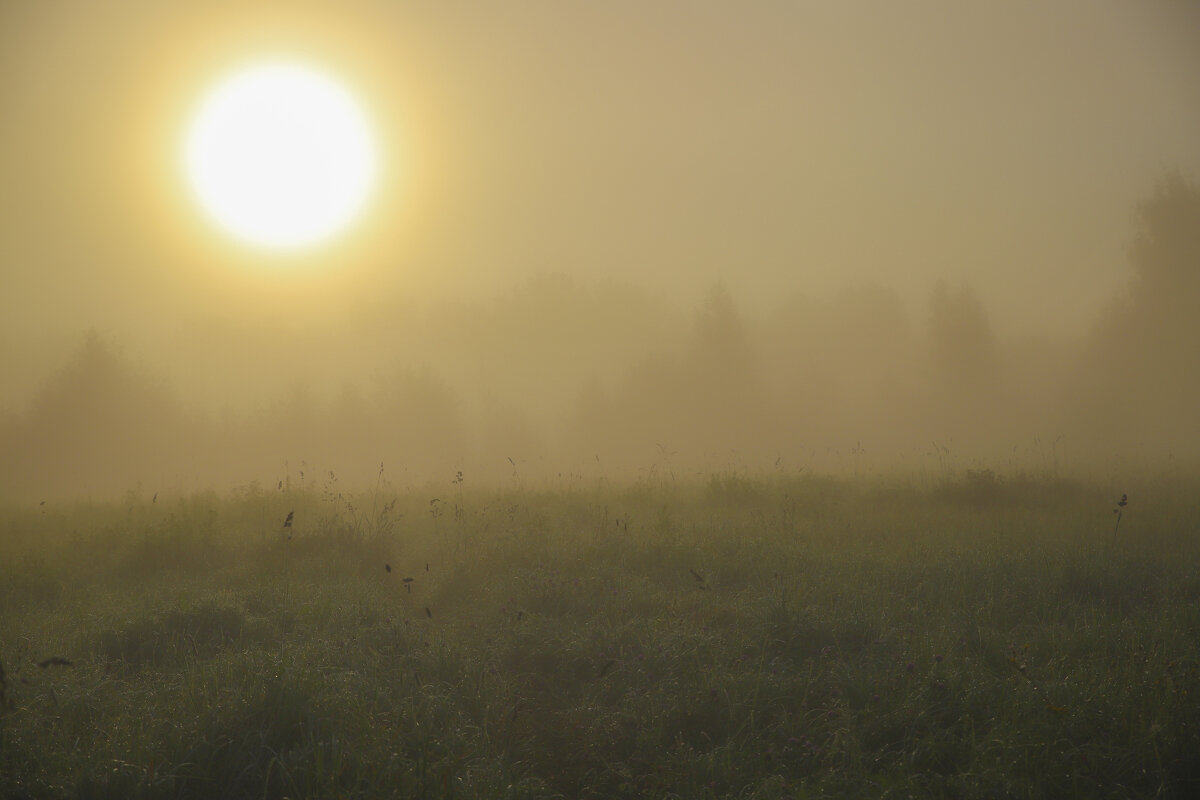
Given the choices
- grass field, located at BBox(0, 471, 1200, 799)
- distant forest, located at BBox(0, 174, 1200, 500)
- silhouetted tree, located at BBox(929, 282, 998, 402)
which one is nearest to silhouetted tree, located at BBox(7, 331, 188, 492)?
distant forest, located at BBox(0, 174, 1200, 500)

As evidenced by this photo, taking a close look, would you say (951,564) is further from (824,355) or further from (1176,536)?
(824,355)

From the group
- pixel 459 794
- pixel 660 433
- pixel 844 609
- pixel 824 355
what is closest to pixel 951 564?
pixel 844 609

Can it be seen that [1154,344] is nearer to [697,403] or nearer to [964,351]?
[964,351]

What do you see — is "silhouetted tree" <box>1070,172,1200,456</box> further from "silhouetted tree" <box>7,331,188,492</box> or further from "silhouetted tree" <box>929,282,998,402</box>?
"silhouetted tree" <box>7,331,188,492</box>

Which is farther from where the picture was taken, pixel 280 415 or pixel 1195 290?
pixel 280 415

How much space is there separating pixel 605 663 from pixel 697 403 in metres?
35.2

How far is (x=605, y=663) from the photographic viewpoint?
15.8 feet

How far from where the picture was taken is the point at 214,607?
597 cm

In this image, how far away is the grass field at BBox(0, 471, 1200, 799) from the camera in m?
3.51

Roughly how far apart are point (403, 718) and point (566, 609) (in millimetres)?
2316

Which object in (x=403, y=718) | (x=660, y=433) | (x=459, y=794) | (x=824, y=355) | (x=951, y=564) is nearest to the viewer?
(x=459, y=794)

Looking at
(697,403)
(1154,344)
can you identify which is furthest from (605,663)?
(1154,344)

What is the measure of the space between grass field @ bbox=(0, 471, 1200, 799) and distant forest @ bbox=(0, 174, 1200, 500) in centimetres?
1863

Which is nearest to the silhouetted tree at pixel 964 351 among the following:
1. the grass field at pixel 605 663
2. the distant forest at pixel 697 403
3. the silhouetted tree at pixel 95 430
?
the distant forest at pixel 697 403
